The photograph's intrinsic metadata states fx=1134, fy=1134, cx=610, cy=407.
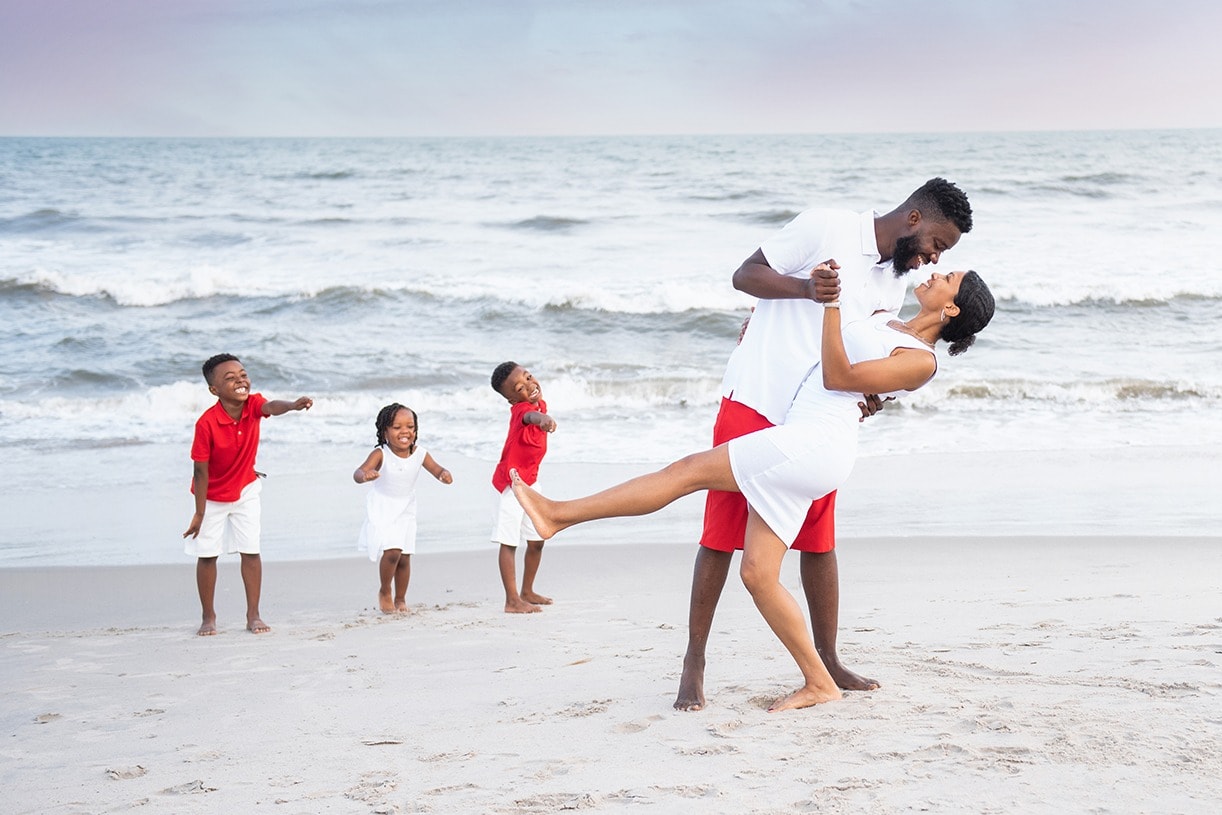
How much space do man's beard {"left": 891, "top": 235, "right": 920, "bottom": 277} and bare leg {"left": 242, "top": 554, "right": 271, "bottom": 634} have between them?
3.63 meters

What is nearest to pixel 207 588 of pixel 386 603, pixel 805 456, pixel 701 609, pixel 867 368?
pixel 386 603

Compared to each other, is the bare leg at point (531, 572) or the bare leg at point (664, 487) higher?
the bare leg at point (664, 487)

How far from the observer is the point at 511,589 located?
5.94 metres

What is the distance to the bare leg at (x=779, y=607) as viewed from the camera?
143 inches

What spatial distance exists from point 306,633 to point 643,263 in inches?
648

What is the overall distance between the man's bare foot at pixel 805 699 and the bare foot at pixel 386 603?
2.82m

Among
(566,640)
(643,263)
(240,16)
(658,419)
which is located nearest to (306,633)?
(566,640)

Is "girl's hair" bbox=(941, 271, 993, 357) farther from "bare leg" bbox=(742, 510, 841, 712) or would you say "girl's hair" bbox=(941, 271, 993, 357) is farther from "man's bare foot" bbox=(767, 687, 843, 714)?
"man's bare foot" bbox=(767, 687, 843, 714)

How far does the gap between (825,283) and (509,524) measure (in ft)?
10.3

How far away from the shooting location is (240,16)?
41.6 m

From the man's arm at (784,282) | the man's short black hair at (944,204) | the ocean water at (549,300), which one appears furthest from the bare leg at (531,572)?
the ocean water at (549,300)

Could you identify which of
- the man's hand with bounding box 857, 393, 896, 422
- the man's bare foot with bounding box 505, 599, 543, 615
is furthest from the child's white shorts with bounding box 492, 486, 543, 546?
the man's hand with bounding box 857, 393, 896, 422

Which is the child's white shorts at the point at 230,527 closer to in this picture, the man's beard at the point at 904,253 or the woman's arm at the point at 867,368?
the woman's arm at the point at 867,368

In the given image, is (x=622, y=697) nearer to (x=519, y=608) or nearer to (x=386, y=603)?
(x=519, y=608)
